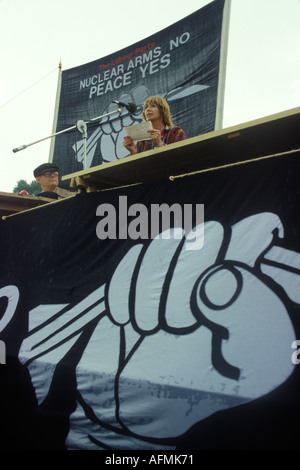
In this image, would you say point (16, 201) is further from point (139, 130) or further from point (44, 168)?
point (139, 130)

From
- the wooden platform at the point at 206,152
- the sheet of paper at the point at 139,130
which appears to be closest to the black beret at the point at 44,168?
the wooden platform at the point at 206,152

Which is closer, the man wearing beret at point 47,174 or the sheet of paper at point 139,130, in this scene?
the sheet of paper at point 139,130

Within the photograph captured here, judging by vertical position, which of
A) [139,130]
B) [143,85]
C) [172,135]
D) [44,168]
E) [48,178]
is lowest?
[139,130]

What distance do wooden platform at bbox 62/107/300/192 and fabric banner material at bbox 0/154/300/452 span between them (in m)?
0.23

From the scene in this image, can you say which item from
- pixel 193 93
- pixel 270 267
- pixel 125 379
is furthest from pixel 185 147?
pixel 193 93

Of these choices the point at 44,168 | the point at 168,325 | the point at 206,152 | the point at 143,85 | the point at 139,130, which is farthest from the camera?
the point at 143,85

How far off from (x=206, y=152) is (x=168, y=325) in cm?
130

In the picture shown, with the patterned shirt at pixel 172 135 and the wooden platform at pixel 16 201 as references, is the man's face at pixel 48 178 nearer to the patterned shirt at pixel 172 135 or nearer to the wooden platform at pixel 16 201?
the wooden platform at pixel 16 201

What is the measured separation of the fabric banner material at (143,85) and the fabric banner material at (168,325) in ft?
9.25

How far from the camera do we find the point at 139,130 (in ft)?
9.83

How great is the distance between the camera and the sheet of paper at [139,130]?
2.95 m

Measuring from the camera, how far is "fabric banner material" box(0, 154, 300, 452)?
183 cm

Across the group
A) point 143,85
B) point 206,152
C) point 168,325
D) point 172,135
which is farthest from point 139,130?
point 143,85

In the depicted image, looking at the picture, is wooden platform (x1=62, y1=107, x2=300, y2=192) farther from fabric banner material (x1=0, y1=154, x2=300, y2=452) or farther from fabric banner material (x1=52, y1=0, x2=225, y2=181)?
fabric banner material (x1=52, y1=0, x2=225, y2=181)
